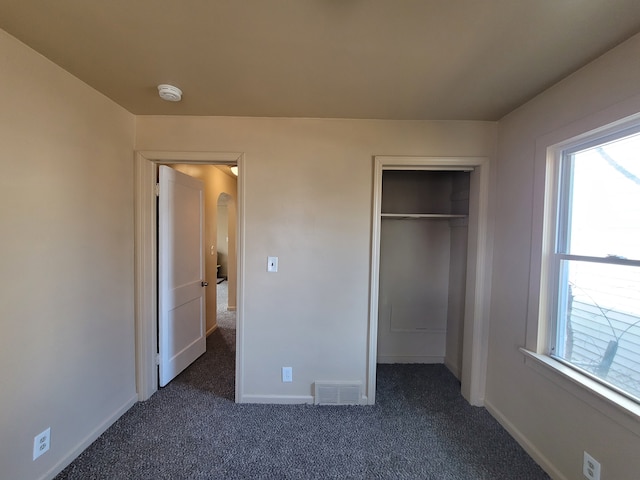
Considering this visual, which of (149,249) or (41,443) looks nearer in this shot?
(41,443)

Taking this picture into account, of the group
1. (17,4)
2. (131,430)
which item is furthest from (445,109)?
(131,430)

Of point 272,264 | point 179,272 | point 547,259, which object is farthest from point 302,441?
point 547,259

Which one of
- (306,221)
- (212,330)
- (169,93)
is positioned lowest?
(212,330)

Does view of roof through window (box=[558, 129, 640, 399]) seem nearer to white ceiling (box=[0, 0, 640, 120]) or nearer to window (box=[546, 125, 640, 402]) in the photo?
window (box=[546, 125, 640, 402])

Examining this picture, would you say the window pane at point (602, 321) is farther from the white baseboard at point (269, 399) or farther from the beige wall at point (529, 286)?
the white baseboard at point (269, 399)

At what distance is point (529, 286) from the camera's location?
1729 millimetres

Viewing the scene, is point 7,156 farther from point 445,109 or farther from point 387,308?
point 387,308

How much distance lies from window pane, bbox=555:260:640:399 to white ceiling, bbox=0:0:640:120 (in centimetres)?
114

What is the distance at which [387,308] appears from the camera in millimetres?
2906

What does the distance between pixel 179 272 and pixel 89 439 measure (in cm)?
129

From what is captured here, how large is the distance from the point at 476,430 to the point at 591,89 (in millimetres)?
2266

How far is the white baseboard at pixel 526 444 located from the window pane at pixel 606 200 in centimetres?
126

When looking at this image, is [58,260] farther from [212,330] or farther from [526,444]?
[526,444]

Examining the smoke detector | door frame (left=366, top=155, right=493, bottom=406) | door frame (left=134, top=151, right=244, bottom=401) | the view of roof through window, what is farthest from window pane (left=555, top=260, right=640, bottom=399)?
the smoke detector
